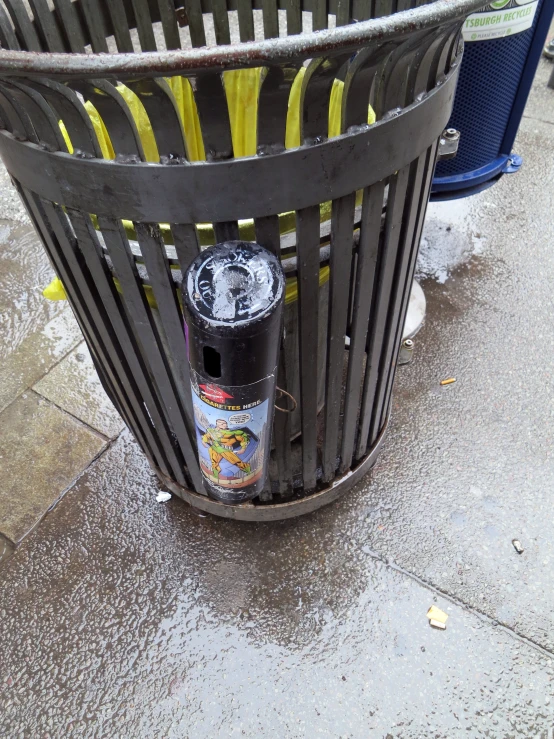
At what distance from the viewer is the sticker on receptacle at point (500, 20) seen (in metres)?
1.89

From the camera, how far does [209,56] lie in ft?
2.53

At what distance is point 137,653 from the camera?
1745 mm

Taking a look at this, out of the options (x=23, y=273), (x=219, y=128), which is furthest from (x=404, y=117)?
(x=23, y=273)

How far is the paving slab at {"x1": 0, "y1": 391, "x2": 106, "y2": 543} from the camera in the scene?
2.06 meters

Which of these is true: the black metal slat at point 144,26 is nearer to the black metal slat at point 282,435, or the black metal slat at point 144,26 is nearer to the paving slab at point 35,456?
the black metal slat at point 282,435

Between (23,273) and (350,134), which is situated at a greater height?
(350,134)

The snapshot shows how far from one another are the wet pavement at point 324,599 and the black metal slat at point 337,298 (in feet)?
1.76

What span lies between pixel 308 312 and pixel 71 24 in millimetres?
1322

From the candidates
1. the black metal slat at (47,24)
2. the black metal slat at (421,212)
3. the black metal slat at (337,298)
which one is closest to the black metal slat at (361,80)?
the black metal slat at (337,298)

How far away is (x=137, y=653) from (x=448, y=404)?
147 centimetres

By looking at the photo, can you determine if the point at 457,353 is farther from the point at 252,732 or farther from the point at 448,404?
the point at 252,732

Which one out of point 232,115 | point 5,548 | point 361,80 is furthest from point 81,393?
point 361,80

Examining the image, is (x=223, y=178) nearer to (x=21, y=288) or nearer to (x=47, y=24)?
(x=47, y=24)

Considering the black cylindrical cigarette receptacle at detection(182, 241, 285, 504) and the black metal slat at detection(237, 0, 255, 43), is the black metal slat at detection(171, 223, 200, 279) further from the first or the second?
the black metal slat at detection(237, 0, 255, 43)
